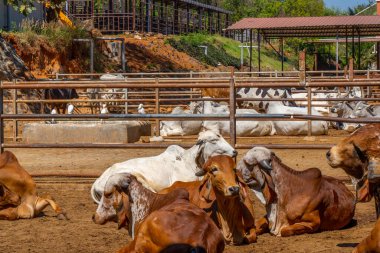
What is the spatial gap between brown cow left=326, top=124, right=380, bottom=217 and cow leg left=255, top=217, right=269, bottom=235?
234 cm

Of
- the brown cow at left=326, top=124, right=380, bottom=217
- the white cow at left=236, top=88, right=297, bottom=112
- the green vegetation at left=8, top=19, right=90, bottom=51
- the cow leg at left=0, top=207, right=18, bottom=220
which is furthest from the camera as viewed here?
the green vegetation at left=8, top=19, right=90, bottom=51

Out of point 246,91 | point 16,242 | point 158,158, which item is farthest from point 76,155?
point 246,91

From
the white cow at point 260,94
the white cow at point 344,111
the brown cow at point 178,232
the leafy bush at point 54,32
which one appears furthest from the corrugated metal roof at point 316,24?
the brown cow at point 178,232

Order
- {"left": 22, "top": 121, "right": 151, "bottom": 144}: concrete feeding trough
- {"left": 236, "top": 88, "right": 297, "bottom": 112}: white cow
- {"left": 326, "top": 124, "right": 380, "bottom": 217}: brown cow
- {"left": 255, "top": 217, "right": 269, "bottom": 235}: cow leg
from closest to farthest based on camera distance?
1. {"left": 326, "top": 124, "right": 380, "bottom": 217}: brown cow
2. {"left": 255, "top": 217, "right": 269, "bottom": 235}: cow leg
3. {"left": 22, "top": 121, "right": 151, "bottom": 144}: concrete feeding trough
4. {"left": 236, "top": 88, "right": 297, "bottom": 112}: white cow

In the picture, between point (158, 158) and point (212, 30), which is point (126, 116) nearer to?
point (158, 158)

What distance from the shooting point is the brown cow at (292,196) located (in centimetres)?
853

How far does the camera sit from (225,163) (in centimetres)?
770

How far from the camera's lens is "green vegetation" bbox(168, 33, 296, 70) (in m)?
55.4

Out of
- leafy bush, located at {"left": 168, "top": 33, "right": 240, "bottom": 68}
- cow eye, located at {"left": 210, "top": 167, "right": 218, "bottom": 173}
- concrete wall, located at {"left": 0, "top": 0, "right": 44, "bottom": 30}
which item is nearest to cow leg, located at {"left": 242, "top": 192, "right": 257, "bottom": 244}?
cow eye, located at {"left": 210, "top": 167, "right": 218, "bottom": 173}

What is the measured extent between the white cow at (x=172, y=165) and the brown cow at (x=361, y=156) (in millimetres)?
3316

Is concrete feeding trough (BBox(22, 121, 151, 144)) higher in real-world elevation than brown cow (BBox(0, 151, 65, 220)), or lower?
higher

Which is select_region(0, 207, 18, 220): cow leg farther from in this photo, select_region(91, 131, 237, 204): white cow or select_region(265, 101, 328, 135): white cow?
select_region(265, 101, 328, 135): white cow

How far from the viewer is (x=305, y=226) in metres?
8.45

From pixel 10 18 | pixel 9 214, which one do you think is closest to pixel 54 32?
pixel 10 18
